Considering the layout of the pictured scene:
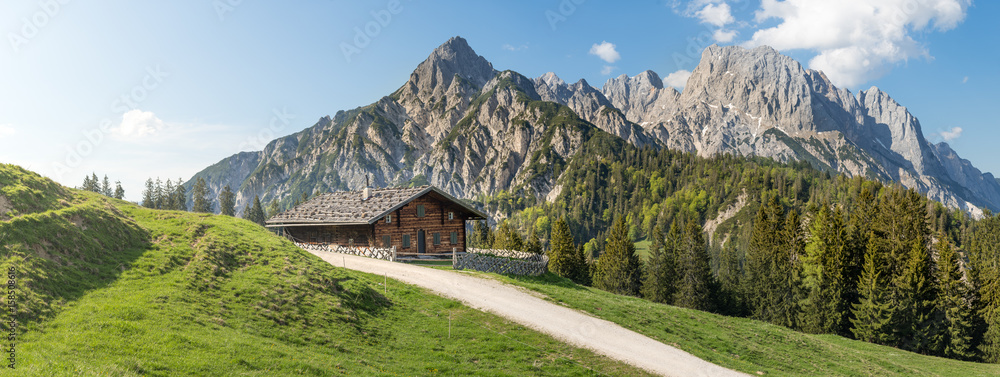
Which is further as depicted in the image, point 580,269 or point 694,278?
point 580,269

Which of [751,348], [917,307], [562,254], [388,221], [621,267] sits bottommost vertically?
[917,307]

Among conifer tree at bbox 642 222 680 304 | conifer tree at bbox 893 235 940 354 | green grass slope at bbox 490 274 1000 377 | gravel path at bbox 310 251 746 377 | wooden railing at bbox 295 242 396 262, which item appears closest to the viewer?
gravel path at bbox 310 251 746 377

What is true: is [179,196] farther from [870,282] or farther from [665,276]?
[870,282]

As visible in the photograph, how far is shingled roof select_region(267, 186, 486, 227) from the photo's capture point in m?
43.4

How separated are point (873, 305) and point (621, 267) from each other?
132ft

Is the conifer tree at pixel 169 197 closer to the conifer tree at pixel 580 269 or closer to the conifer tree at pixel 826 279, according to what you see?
the conifer tree at pixel 580 269

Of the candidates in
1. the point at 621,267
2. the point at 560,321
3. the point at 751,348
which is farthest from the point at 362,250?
the point at 621,267

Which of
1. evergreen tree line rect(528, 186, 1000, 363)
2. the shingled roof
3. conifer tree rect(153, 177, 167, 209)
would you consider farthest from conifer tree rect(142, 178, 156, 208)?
evergreen tree line rect(528, 186, 1000, 363)

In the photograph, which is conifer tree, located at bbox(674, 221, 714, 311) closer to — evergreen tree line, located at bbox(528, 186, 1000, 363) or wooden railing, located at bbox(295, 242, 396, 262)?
evergreen tree line, located at bbox(528, 186, 1000, 363)

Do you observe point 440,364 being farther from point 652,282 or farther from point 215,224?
point 652,282

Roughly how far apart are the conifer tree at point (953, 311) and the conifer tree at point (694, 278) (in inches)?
1084

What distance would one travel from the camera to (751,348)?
23672mm

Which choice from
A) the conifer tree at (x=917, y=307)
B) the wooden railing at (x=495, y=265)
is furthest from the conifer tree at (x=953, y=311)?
the wooden railing at (x=495, y=265)

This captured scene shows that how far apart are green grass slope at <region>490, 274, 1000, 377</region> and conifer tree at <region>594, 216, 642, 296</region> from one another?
50.0 metres
